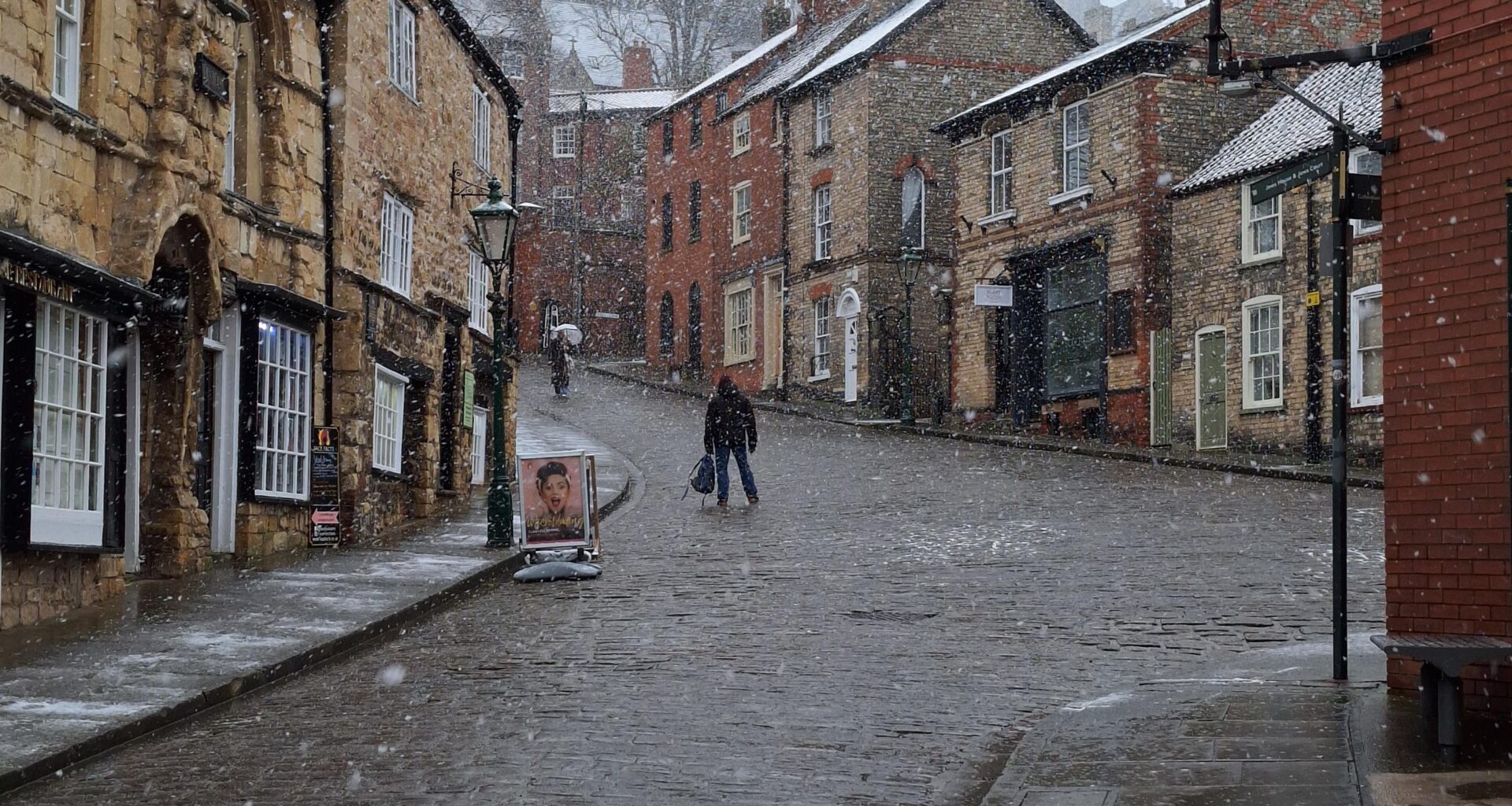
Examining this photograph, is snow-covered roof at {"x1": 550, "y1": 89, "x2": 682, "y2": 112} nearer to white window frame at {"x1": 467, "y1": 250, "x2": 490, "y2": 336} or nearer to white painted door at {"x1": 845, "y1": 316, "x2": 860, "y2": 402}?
white painted door at {"x1": 845, "y1": 316, "x2": 860, "y2": 402}

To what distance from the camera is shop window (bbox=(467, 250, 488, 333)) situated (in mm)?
26156

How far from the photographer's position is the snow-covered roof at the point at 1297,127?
89.5ft

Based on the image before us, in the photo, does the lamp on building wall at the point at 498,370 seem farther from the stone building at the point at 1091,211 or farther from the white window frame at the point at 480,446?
the stone building at the point at 1091,211

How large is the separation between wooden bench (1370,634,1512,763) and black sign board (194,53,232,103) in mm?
11342

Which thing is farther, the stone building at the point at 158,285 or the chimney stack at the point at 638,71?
the chimney stack at the point at 638,71

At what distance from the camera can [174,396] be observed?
15.5 meters

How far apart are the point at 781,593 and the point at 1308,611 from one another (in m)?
4.07

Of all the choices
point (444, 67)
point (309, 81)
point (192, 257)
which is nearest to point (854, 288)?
point (444, 67)

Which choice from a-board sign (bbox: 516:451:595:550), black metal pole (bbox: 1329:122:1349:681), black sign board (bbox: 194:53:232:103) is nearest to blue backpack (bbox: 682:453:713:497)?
a-board sign (bbox: 516:451:595:550)

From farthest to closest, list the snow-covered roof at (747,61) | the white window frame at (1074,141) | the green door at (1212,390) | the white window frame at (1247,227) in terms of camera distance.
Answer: the snow-covered roof at (747,61), the white window frame at (1074,141), the green door at (1212,390), the white window frame at (1247,227)

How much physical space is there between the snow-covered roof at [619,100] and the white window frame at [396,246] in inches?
1675

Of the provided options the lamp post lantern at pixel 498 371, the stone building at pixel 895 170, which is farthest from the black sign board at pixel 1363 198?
the stone building at pixel 895 170

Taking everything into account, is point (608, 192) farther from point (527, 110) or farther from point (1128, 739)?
point (1128, 739)

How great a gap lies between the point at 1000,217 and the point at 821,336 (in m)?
7.74
